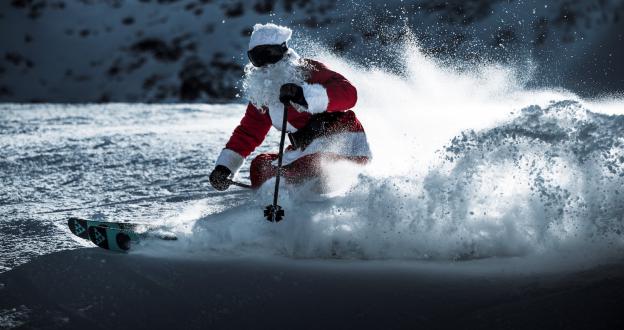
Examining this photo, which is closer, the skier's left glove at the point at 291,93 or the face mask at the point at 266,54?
the skier's left glove at the point at 291,93

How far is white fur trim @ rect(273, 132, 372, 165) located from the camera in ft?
11.5

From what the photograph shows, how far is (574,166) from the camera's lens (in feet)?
9.25

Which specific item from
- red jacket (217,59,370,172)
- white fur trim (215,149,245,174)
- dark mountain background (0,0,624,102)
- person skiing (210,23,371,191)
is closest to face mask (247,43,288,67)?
person skiing (210,23,371,191)

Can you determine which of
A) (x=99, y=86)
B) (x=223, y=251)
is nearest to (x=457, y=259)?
(x=223, y=251)

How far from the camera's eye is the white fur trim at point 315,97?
3254 millimetres

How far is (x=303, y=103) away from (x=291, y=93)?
0.09 m

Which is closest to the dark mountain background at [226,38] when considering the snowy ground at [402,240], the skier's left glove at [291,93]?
the skier's left glove at [291,93]

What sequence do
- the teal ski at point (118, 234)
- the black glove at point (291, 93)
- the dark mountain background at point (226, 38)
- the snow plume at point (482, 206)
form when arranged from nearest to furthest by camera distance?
the snow plume at point (482, 206), the teal ski at point (118, 234), the black glove at point (291, 93), the dark mountain background at point (226, 38)

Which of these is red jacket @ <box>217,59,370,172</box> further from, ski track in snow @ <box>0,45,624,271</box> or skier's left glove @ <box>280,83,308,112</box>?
ski track in snow @ <box>0,45,624,271</box>

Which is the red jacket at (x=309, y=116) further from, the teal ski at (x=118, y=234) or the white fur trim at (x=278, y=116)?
the teal ski at (x=118, y=234)

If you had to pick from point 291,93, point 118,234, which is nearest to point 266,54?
point 291,93

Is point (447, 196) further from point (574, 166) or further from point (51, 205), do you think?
point (51, 205)

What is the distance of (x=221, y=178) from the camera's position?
12.6 feet

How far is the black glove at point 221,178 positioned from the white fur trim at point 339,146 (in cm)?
39
